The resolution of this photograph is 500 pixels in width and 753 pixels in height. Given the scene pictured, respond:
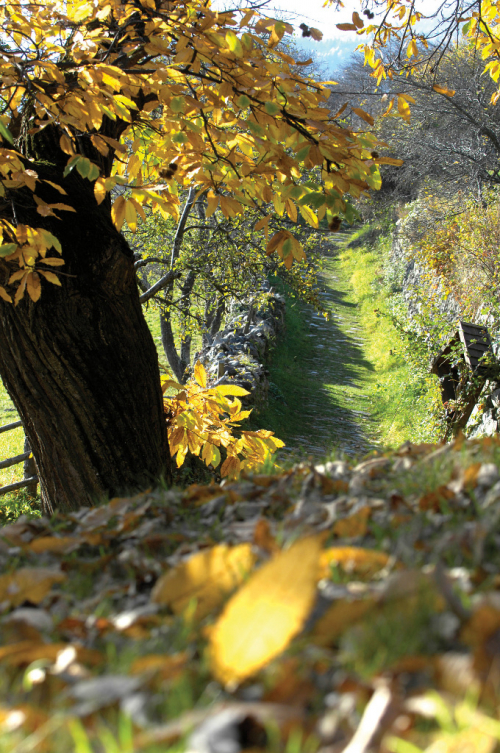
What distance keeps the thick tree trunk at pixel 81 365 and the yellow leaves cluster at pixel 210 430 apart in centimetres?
37

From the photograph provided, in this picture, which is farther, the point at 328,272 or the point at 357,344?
the point at 328,272

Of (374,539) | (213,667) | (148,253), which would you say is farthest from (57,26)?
(148,253)

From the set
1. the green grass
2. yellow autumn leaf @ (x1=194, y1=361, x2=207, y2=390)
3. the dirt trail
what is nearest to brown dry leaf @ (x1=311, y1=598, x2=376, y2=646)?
yellow autumn leaf @ (x1=194, y1=361, x2=207, y2=390)

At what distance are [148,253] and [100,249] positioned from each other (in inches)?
263

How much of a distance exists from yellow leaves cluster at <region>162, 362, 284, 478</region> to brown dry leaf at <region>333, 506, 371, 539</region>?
Answer: 219 centimetres

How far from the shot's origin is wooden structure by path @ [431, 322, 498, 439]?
767cm

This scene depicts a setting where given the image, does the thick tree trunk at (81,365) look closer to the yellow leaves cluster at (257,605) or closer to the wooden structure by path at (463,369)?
the yellow leaves cluster at (257,605)

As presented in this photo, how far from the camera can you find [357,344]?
15.8m

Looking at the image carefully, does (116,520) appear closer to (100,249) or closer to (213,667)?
(213,667)

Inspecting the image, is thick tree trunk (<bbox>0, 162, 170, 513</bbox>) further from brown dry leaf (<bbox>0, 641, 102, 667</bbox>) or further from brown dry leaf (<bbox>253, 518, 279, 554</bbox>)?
brown dry leaf (<bbox>0, 641, 102, 667</bbox>)

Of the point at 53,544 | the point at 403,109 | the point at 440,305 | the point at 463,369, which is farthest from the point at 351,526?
the point at 440,305

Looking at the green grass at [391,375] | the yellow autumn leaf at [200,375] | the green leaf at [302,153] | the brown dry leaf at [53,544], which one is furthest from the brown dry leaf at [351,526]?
the green grass at [391,375]

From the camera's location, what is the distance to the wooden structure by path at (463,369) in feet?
25.2

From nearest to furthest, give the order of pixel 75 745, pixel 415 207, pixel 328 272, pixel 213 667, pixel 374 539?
pixel 75 745 < pixel 213 667 < pixel 374 539 < pixel 415 207 < pixel 328 272
